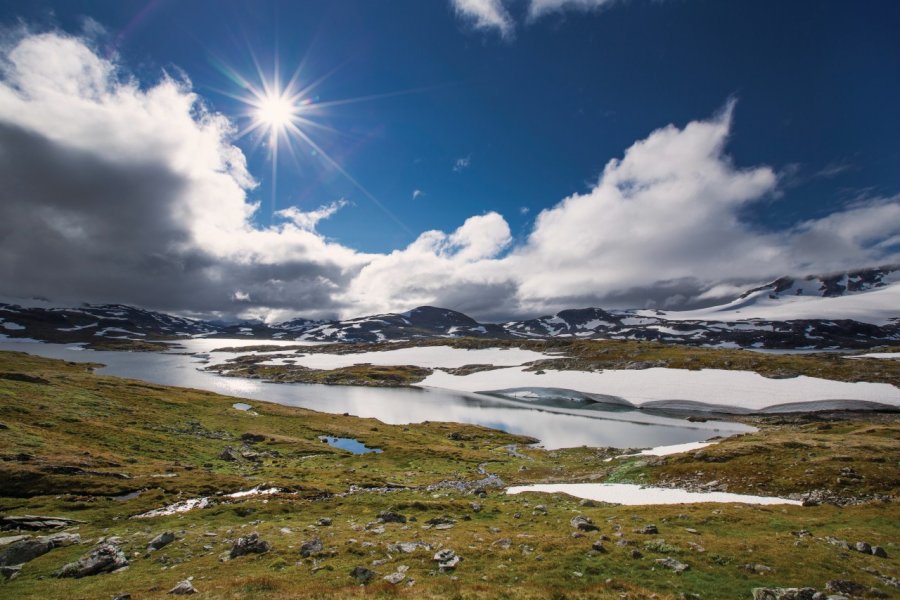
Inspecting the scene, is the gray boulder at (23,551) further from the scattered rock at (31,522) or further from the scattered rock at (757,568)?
the scattered rock at (757,568)

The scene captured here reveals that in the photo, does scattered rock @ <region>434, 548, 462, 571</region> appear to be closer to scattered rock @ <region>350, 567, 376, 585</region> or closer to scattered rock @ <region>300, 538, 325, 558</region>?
scattered rock @ <region>350, 567, 376, 585</region>

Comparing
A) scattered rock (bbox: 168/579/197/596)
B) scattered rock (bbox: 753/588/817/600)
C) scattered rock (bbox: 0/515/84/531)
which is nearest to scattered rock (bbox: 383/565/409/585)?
scattered rock (bbox: 168/579/197/596)

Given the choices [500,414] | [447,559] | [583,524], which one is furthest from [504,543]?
[500,414]

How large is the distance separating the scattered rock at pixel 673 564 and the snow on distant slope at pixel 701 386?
107 m

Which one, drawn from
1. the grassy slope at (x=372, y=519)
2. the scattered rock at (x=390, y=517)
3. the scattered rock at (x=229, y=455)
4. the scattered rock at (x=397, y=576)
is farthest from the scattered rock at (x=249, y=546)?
the scattered rock at (x=229, y=455)

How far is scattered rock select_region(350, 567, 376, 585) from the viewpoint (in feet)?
51.1

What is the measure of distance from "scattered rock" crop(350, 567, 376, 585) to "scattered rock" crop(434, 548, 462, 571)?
2.79 m

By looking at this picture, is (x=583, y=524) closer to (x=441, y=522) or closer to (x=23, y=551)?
(x=441, y=522)

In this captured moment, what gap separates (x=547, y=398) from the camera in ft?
453

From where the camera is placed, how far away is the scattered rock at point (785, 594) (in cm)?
1346

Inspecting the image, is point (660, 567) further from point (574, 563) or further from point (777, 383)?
point (777, 383)

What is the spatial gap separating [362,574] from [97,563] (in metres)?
11.6

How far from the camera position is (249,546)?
1880 cm

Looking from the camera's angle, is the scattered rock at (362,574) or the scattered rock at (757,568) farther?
the scattered rock at (757,568)
